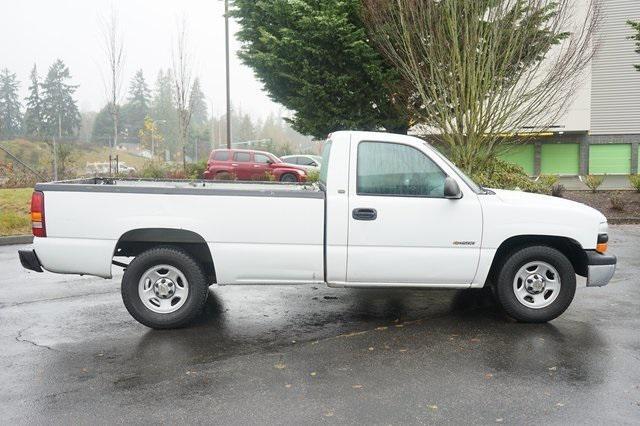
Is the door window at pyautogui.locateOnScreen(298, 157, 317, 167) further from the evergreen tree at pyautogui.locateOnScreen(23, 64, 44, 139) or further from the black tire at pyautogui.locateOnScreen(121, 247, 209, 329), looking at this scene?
the evergreen tree at pyautogui.locateOnScreen(23, 64, 44, 139)

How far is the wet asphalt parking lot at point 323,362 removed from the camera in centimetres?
386

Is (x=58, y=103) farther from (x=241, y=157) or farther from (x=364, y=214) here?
(x=364, y=214)

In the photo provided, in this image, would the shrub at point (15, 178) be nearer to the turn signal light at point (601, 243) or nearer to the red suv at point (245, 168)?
the red suv at point (245, 168)

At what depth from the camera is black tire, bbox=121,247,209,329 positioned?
5613mm

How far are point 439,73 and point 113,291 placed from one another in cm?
949

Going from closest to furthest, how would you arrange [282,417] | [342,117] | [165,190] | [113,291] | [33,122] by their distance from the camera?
1. [282,417]
2. [165,190]
3. [113,291]
4. [342,117]
5. [33,122]

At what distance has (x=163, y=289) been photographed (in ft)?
18.7

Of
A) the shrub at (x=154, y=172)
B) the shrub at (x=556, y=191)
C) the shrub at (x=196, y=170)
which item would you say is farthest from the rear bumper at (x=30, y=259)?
the shrub at (x=196, y=170)

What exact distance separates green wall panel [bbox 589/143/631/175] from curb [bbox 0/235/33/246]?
34.6 m

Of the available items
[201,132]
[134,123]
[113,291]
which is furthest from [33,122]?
[113,291]

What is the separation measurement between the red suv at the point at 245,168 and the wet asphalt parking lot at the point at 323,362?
16705mm

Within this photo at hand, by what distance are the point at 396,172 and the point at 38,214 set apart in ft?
11.5

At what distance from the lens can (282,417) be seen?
3758 mm

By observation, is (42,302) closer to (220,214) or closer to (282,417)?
(220,214)
